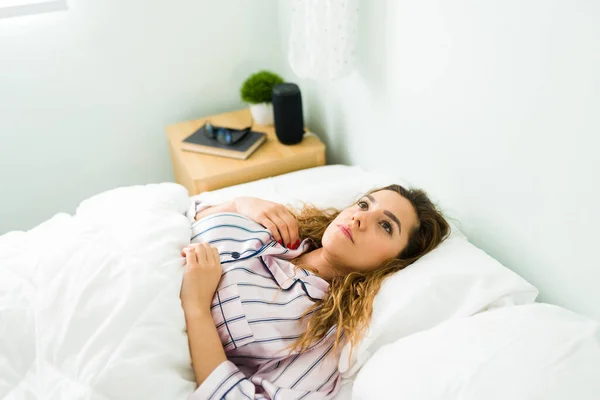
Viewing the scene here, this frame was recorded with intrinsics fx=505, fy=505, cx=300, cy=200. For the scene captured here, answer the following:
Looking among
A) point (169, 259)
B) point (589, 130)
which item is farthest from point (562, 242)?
point (169, 259)

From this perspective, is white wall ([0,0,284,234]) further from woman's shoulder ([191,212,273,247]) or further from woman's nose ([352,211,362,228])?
woman's nose ([352,211,362,228])

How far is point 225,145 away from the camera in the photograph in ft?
5.84

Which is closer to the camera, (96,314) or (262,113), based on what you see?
(96,314)

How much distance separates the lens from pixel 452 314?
0.98 m

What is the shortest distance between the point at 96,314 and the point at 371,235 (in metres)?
0.60

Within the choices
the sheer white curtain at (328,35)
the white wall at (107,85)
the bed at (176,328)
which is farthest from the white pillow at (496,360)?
the white wall at (107,85)

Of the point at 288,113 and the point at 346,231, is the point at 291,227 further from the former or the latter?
the point at 288,113

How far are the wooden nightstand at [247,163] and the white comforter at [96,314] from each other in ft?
1.60

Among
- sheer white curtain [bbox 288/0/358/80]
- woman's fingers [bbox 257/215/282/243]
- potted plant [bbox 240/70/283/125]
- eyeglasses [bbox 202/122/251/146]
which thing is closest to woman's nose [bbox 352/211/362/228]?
woman's fingers [bbox 257/215/282/243]

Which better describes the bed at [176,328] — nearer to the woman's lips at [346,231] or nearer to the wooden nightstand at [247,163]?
the woman's lips at [346,231]

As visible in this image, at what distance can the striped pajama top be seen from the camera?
98 cm

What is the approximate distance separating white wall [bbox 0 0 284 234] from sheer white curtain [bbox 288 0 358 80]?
1.80 feet

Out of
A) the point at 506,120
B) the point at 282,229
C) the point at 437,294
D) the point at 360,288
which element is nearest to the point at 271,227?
the point at 282,229

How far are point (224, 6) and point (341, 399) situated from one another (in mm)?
1567
